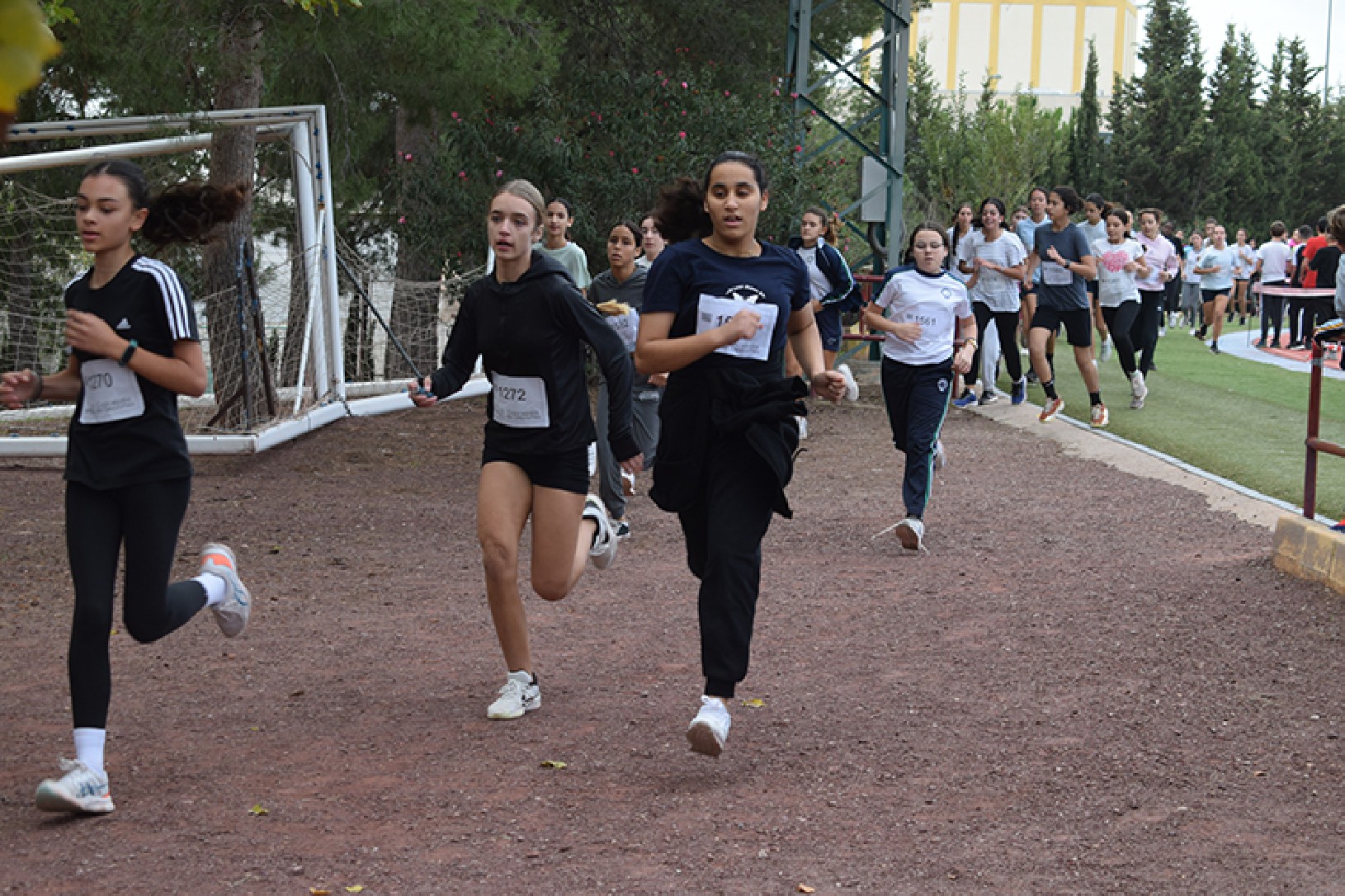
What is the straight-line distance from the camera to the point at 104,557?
4539 millimetres

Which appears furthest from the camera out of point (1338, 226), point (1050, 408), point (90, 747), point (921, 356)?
point (1050, 408)

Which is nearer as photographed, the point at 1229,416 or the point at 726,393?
the point at 726,393

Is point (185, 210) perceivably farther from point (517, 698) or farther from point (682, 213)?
point (517, 698)

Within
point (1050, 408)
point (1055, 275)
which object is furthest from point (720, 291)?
point (1050, 408)

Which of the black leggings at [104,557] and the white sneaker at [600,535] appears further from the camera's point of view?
the white sneaker at [600,535]

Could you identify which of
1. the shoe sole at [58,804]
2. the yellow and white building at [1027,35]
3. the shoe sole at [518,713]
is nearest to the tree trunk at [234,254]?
the shoe sole at [518,713]

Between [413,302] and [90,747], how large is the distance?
1459 cm

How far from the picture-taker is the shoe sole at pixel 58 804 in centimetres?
433

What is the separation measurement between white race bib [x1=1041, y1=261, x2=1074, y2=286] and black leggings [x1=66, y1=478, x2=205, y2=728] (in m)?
11.5

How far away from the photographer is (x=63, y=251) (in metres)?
16.6

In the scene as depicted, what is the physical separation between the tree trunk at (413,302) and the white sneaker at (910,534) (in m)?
9.68

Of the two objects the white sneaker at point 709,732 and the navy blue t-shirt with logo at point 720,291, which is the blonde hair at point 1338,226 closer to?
the navy blue t-shirt with logo at point 720,291

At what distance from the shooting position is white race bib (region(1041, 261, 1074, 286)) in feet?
49.0

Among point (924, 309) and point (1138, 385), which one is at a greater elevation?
point (924, 309)
